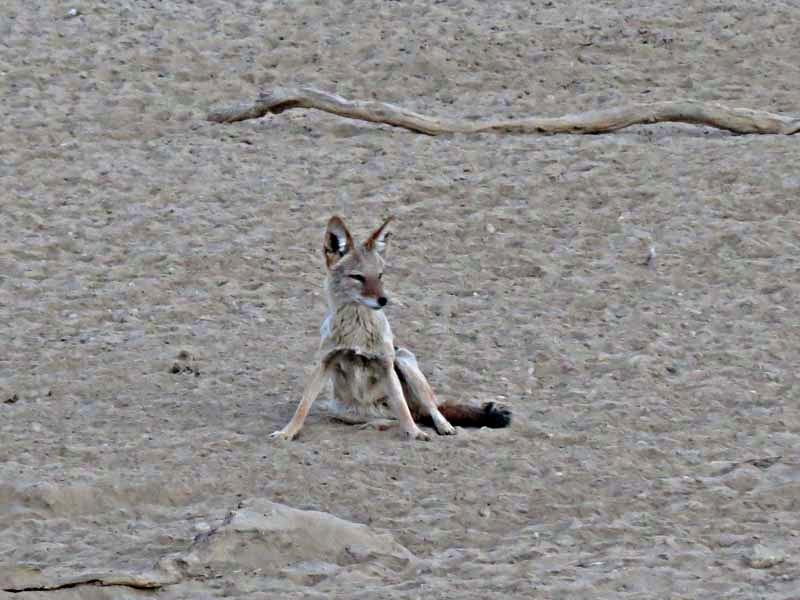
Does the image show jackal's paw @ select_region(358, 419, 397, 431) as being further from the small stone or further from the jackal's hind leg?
the small stone

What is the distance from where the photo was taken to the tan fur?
25.5ft

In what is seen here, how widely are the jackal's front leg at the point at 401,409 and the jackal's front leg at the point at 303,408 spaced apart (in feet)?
1.09

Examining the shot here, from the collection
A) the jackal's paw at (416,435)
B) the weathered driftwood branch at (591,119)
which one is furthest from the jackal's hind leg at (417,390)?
the weathered driftwood branch at (591,119)

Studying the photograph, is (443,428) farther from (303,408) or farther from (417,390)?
(303,408)

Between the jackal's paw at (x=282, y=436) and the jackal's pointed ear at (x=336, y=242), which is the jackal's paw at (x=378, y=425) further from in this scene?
the jackal's pointed ear at (x=336, y=242)

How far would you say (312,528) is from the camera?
6.51 meters

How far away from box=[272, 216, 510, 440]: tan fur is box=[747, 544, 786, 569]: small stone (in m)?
1.70

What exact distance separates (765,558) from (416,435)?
1.91m

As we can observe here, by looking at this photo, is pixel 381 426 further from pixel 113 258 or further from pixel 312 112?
pixel 312 112

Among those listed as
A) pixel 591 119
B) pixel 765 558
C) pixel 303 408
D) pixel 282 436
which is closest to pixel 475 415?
pixel 303 408

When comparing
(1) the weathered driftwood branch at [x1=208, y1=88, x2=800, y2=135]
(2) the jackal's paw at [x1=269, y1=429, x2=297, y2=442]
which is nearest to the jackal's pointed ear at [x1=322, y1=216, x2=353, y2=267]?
(2) the jackal's paw at [x1=269, y1=429, x2=297, y2=442]

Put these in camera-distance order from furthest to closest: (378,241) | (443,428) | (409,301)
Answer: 1. (409,301)
2. (378,241)
3. (443,428)

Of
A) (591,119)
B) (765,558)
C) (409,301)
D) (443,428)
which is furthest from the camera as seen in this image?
(591,119)

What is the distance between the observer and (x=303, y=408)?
7676 millimetres
